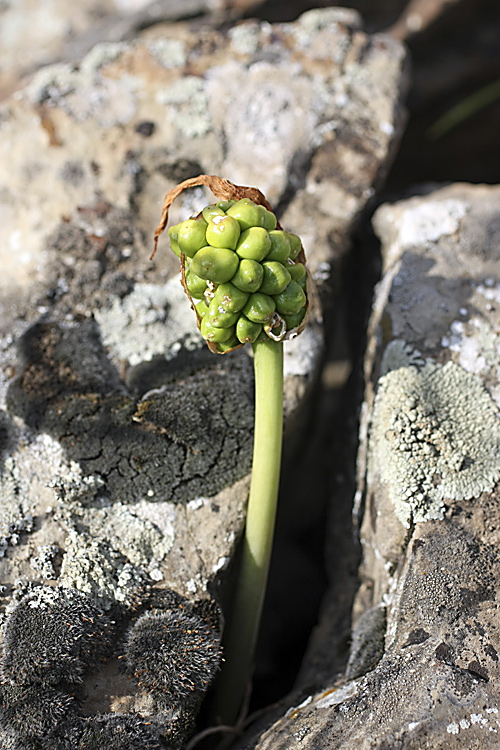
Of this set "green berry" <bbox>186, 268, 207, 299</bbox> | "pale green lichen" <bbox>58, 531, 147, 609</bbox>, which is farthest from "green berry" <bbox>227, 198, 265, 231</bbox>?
"pale green lichen" <bbox>58, 531, 147, 609</bbox>

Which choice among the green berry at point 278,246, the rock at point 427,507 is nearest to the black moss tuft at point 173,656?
the rock at point 427,507

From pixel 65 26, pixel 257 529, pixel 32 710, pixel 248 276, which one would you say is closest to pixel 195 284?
pixel 248 276

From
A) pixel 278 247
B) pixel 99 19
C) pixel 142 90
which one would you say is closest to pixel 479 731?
pixel 278 247

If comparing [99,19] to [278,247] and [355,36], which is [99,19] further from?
[278,247]

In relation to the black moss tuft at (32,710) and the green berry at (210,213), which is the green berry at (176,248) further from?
the black moss tuft at (32,710)

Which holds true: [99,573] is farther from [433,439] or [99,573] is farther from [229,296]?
[433,439]

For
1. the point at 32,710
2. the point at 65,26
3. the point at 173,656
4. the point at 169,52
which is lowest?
the point at 173,656
